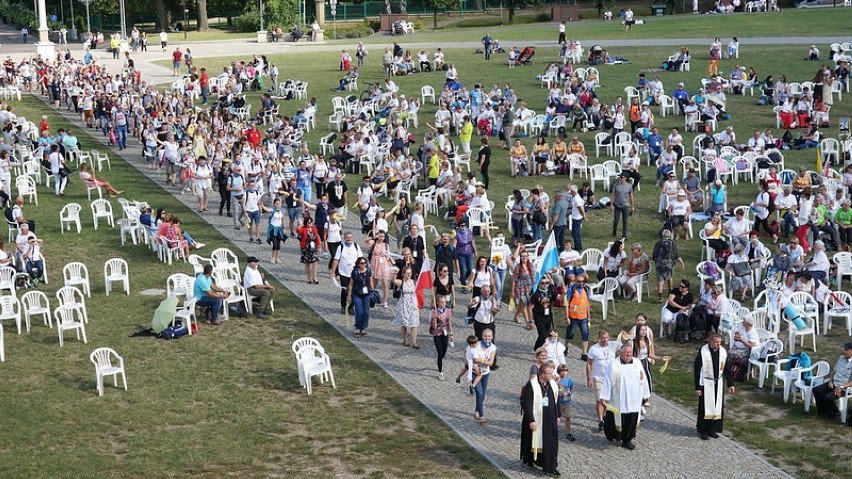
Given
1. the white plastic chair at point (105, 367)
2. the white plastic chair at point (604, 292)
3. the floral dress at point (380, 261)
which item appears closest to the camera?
the white plastic chair at point (105, 367)

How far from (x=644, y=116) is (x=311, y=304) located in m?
15.8

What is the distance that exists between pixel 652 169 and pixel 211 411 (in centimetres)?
1785

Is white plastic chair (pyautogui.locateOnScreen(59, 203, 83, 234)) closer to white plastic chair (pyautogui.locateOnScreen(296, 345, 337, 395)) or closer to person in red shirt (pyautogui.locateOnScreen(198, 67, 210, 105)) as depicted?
white plastic chair (pyautogui.locateOnScreen(296, 345, 337, 395))

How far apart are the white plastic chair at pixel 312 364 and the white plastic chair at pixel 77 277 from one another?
645 centimetres

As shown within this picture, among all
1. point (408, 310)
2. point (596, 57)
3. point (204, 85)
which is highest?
point (596, 57)

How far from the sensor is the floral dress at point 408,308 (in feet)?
62.1

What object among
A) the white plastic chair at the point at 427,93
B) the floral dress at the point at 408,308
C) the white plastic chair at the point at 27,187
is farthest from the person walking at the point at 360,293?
the white plastic chair at the point at 427,93

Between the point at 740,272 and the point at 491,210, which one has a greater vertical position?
the point at 491,210

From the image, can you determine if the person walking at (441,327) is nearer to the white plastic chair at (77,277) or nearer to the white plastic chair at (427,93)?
the white plastic chair at (77,277)

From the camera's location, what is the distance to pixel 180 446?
15633 mm

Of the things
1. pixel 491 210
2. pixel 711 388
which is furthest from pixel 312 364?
pixel 491 210

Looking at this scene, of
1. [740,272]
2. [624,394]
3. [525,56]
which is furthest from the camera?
[525,56]

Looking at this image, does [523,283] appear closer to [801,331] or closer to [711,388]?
[801,331]

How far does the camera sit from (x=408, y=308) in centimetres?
1911
